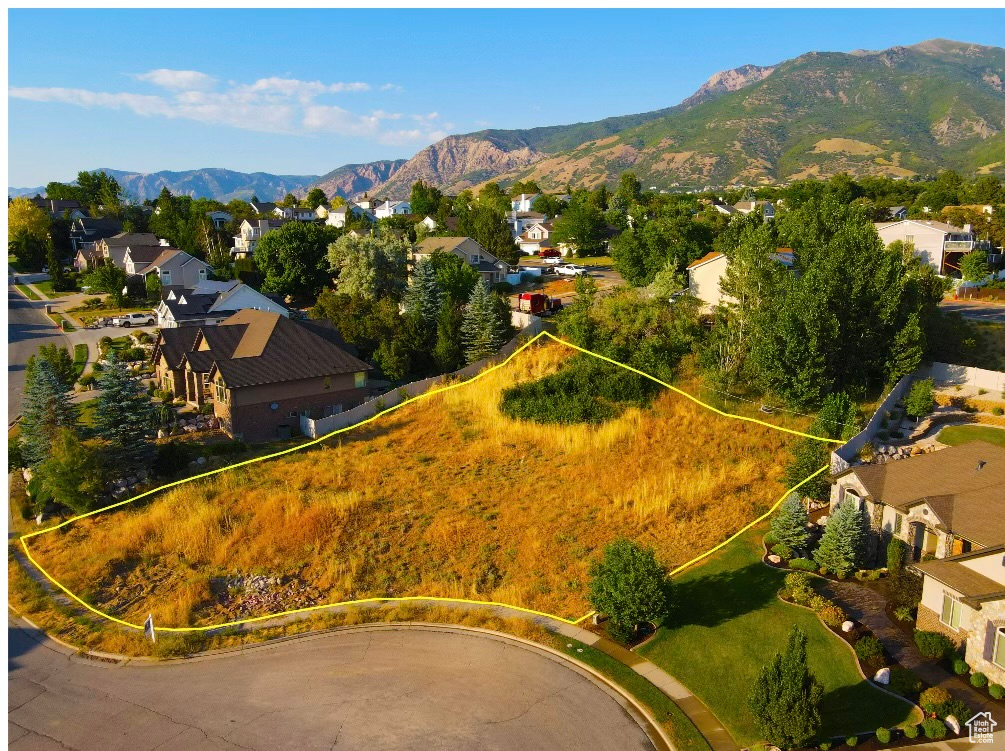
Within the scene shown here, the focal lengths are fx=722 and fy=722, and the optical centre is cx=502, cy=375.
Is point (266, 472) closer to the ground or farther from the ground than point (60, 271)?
closer to the ground

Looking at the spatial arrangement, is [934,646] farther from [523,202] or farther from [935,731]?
[523,202]

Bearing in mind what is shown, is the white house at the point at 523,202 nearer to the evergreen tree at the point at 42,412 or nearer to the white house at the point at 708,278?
the white house at the point at 708,278

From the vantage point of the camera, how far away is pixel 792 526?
2269cm

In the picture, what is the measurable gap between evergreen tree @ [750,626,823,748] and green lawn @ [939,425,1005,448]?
65.4ft

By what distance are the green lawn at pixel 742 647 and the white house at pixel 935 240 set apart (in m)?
50.3

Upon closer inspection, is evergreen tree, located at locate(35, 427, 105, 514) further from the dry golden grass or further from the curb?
the curb

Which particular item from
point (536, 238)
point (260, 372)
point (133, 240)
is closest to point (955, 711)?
point (260, 372)

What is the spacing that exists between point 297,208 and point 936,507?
11293cm

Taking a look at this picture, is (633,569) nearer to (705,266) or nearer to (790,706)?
(790,706)

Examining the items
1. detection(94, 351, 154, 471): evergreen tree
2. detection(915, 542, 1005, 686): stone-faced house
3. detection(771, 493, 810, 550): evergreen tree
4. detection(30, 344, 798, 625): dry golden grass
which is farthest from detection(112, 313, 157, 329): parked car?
detection(915, 542, 1005, 686): stone-faced house

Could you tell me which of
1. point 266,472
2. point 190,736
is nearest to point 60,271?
point 266,472

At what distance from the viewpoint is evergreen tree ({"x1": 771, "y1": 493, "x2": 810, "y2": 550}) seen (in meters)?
22.5

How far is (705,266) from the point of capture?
46.9 m

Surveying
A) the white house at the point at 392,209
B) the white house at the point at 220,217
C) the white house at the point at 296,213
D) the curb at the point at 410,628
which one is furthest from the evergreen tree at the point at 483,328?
the white house at the point at 392,209
